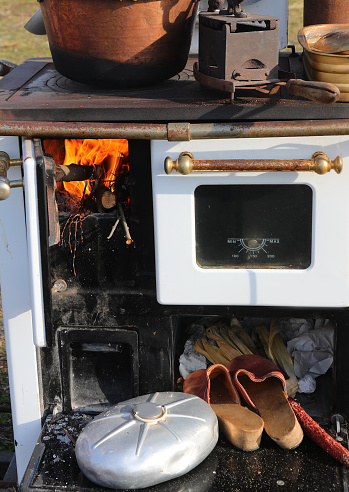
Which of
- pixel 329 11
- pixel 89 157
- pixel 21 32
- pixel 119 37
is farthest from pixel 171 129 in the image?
pixel 21 32

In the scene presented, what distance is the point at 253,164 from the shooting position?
76.8 inches

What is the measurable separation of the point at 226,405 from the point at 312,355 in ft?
1.39

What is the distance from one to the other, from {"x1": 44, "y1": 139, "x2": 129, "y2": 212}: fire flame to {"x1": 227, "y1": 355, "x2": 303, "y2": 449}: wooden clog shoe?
0.80 m

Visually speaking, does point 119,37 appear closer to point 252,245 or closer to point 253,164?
point 253,164

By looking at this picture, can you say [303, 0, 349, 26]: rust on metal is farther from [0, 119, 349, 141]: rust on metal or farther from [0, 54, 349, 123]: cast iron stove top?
[0, 119, 349, 141]: rust on metal

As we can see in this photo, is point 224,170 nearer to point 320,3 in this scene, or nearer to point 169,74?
point 169,74

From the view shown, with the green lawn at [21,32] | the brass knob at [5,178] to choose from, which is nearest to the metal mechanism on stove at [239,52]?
the brass knob at [5,178]

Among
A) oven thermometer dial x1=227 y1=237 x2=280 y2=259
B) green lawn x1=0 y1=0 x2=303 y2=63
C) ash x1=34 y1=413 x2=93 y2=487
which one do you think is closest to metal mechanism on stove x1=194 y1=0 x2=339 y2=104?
oven thermometer dial x1=227 y1=237 x2=280 y2=259

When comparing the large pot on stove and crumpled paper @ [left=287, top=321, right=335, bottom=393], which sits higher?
the large pot on stove

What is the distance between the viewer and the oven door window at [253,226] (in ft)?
6.90

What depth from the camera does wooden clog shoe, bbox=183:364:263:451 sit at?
2.18m

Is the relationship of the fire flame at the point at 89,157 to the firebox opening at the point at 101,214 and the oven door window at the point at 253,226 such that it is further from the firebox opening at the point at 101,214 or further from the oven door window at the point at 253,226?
the oven door window at the point at 253,226

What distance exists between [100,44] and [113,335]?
963 mm

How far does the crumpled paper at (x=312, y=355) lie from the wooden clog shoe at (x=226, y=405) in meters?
0.30
